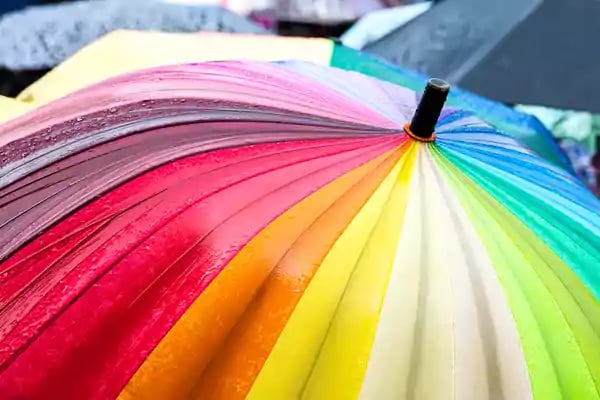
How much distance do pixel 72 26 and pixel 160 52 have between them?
837 millimetres

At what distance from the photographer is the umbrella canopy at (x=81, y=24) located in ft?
11.4

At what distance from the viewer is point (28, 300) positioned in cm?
139

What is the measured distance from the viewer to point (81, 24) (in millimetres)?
3645

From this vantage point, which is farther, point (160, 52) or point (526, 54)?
point (526, 54)

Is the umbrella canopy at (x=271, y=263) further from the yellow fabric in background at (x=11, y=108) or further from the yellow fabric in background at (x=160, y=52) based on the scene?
the yellow fabric in background at (x=160, y=52)

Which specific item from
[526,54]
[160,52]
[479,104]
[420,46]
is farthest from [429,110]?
[420,46]

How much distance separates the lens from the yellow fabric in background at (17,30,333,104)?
111 inches

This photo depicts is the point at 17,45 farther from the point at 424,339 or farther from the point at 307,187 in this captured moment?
the point at 424,339

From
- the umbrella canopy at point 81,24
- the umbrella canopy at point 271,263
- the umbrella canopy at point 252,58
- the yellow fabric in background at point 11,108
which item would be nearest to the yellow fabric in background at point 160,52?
the umbrella canopy at point 252,58

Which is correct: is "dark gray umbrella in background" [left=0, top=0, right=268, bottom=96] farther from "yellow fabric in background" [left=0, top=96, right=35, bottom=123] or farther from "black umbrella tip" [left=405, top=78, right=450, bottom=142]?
"black umbrella tip" [left=405, top=78, right=450, bottom=142]

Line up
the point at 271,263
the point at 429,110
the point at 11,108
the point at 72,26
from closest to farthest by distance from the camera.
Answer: the point at 271,263 → the point at 429,110 → the point at 11,108 → the point at 72,26

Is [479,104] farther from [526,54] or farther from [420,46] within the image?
[420,46]

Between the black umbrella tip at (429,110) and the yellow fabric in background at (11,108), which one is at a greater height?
the black umbrella tip at (429,110)

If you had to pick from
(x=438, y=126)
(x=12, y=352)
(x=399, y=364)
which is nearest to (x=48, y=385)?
(x=12, y=352)
